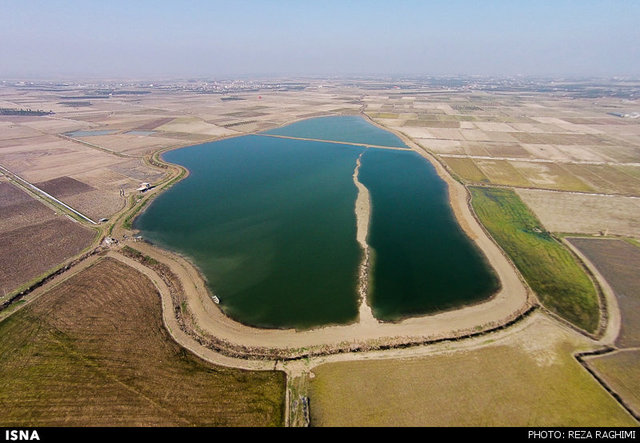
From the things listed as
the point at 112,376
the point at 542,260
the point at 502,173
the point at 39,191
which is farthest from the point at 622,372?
the point at 39,191

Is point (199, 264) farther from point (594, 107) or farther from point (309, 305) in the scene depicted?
point (594, 107)

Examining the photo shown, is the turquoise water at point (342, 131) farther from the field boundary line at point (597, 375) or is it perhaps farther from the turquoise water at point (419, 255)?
the field boundary line at point (597, 375)

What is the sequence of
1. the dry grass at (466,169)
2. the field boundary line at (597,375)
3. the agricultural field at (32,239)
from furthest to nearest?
the dry grass at (466,169)
the agricultural field at (32,239)
the field boundary line at (597,375)

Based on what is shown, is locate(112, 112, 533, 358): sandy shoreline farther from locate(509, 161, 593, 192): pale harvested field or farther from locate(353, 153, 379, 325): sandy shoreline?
locate(509, 161, 593, 192): pale harvested field

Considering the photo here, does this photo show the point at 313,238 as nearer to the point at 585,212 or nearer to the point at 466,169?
the point at 585,212

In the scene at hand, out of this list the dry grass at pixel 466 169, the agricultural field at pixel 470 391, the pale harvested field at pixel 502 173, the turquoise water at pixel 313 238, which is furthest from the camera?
the dry grass at pixel 466 169

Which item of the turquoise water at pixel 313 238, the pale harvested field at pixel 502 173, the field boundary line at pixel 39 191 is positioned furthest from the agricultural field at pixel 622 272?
the field boundary line at pixel 39 191

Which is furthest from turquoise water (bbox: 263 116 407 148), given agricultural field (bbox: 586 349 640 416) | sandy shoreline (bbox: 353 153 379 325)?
agricultural field (bbox: 586 349 640 416)
